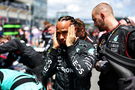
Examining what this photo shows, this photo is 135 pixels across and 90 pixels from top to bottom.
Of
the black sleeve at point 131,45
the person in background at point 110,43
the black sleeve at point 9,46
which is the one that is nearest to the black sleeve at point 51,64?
the person in background at point 110,43

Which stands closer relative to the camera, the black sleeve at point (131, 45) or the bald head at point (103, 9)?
the black sleeve at point (131, 45)

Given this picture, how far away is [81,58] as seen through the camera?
2428mm

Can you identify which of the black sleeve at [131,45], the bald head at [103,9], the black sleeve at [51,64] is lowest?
the black sleeve at [51,64]

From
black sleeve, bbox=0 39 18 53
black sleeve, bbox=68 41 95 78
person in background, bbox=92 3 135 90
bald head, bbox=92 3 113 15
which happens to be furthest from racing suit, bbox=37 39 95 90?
black sleeve, bbox=0 39 18 53

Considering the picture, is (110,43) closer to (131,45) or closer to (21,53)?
(131,45)

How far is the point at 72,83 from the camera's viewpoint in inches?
100

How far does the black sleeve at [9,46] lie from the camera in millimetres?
4918

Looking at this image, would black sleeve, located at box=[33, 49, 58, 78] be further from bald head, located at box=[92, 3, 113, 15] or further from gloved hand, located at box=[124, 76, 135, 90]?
gloved hand, located at box=[124, 76, 135, 90]

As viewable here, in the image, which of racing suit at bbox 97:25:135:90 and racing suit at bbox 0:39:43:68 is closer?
racing suit at bbox 97:25:135:90

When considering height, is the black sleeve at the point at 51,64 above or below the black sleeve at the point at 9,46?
above

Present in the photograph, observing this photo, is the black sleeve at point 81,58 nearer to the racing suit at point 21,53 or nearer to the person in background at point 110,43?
the person in background at point 110,43

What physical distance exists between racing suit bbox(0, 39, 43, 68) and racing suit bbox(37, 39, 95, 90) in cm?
237

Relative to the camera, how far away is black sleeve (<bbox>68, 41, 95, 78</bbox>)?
7.75 feet

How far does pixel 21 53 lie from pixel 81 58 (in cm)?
300
